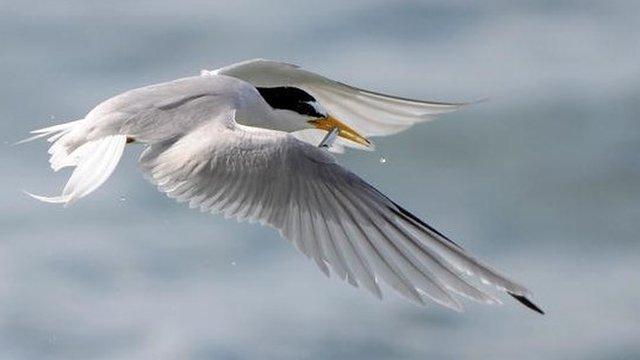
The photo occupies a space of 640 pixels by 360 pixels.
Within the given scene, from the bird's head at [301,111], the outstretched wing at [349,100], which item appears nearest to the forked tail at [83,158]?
the bird's head at [301,111]

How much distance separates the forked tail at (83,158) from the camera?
5840 mm

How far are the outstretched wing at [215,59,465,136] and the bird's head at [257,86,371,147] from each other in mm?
158

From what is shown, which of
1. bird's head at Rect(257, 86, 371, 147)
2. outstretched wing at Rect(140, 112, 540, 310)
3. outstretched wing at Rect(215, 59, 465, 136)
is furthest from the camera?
outstretched wing at Rect(215, 59, 465, 136)

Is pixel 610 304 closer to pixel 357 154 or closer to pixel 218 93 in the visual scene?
pixel 357 154

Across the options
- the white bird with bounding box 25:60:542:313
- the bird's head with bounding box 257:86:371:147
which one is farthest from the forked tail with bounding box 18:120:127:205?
the bird's head with bounding box 257:86:371:147

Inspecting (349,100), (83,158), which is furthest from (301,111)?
(83,158)

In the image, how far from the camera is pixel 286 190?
5.89m

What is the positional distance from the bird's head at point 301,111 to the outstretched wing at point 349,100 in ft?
0.52

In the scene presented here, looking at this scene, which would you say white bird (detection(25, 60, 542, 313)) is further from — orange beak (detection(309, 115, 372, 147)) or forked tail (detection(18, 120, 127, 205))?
orange beak (detection(309, 115, 372, 147))

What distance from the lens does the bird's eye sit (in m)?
6.73

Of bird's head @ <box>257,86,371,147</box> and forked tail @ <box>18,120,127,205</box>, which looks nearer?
forked tail @ <box>18,120,127,205</box>

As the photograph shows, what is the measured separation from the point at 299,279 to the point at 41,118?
232cm

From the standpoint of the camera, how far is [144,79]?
35.8 ft

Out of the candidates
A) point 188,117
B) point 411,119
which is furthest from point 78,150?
point 411,119
